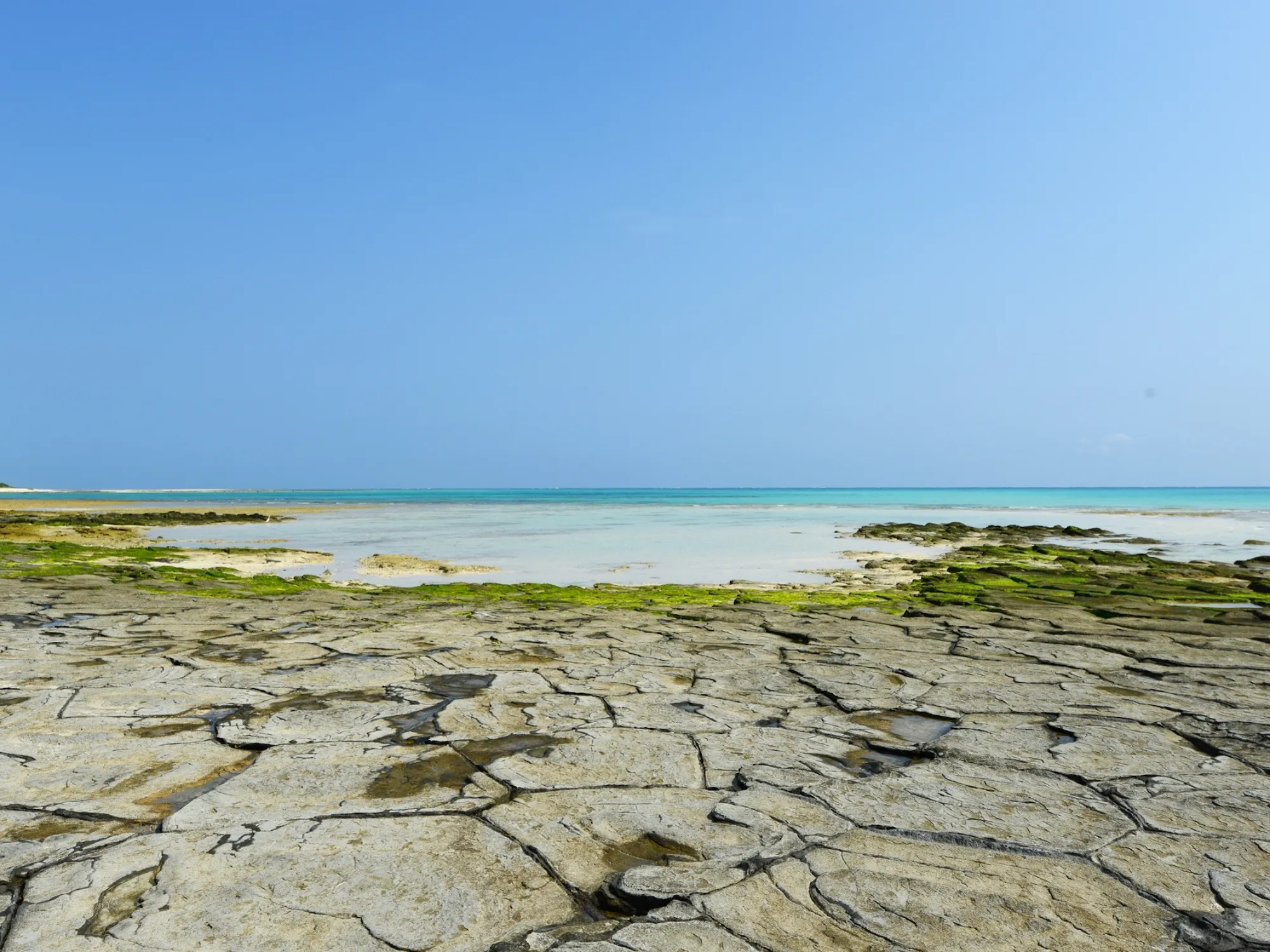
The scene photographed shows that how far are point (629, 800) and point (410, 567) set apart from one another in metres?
12.1

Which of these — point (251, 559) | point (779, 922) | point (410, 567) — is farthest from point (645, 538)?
point (779, 922)

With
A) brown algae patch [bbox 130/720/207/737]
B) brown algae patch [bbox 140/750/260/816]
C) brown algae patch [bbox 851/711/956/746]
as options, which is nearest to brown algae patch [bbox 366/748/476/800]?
brown algae patch [bbox 140/750/260/816]

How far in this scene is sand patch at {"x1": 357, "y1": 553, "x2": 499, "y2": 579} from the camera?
13805 mm

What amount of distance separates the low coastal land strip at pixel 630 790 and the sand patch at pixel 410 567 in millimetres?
6778

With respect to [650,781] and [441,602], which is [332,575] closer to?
[441,602]

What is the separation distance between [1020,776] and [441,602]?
684 centimetres

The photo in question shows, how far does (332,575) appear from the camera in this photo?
1352cm

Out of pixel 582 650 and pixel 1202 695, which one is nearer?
pixel 1202 695

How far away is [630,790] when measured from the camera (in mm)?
3162

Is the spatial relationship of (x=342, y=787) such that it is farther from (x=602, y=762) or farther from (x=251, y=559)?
(x=251, y=559)

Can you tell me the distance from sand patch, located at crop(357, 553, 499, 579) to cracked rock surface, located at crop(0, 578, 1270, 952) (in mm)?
7743

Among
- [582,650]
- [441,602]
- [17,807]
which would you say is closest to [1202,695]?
[582,650]

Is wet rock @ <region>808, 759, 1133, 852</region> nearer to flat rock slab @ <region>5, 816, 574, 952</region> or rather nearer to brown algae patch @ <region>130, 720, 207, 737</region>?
flat rock slab @ <region>5, 816, 574, 952</region>

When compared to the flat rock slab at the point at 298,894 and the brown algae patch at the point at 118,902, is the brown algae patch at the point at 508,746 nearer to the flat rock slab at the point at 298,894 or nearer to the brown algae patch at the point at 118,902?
the flat rock slab at the point at 298,894
